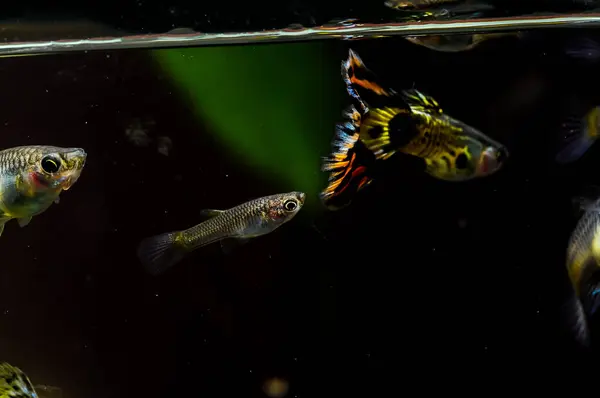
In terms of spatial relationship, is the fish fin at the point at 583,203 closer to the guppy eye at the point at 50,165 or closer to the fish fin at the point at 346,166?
the fish fin at the point at 346,166

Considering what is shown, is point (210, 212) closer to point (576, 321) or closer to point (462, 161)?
point (462, 161)

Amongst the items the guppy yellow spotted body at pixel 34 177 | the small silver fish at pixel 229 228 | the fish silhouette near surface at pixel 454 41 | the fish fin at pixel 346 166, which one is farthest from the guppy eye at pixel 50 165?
the fish silhouette near surface at pixel 454 41

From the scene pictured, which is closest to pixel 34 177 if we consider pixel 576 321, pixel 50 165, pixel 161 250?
pixel 50 165

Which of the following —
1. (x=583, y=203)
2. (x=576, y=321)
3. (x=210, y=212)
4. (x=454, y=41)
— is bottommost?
(x=576, y=321)

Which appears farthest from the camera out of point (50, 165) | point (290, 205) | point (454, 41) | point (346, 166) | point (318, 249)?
point (454, 41)

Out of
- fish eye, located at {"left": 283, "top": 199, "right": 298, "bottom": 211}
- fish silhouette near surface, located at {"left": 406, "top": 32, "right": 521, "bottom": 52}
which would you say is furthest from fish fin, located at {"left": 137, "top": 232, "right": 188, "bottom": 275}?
fish silhouette near surface, located at {"left": 406, "top": 32, "right": 521, "bottom": 52}

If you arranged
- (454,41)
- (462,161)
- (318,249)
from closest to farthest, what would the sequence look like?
1. (462,161)
2. (318,249)
3. (454,41)

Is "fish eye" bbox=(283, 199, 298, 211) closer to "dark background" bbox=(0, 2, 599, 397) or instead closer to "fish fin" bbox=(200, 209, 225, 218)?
"fish fin" bbox=(200, 209, 225, 218)
